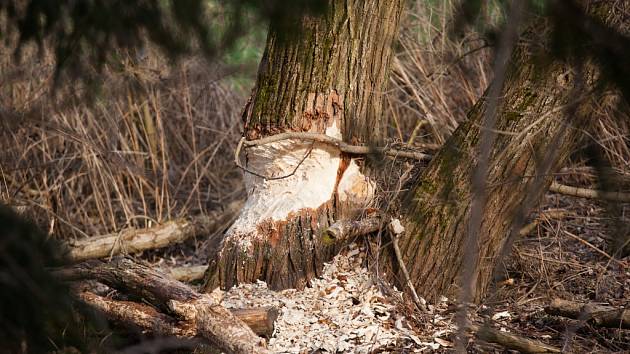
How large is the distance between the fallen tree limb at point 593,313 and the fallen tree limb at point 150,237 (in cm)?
294

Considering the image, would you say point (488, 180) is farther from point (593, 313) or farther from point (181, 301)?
point (181, 301)

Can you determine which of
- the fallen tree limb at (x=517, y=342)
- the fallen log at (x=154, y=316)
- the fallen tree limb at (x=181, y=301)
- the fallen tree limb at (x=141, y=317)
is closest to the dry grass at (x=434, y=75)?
the fallen tree limb at (x=517, y=342)

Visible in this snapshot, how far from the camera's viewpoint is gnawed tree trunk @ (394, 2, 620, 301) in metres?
3.79

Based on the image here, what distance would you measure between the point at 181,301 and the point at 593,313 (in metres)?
1.93

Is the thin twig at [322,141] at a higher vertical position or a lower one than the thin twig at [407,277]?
higher

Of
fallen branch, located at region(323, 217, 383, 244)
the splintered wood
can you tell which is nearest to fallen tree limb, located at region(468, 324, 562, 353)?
the splintered wood

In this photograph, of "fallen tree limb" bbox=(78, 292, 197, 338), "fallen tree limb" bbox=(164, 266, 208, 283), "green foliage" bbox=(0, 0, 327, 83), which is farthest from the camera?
"fallen tree limb" bbox=(164, 266, 208, 283)

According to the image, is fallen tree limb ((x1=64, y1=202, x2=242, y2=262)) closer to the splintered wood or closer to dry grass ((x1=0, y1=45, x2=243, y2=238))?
dry grass ((x1=0, y1=45, x2=243, y2=238))

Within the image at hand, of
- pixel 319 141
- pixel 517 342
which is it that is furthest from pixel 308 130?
pixel 517 342

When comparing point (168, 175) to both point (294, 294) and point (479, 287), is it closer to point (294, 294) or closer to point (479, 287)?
point (294, 294)

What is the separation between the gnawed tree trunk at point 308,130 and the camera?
3.99 meters

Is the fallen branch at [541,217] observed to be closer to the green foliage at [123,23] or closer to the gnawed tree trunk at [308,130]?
the gnawed tree trunk at [308,130]

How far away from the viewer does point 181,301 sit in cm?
362

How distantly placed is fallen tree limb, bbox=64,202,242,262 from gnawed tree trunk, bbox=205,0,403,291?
176cm
